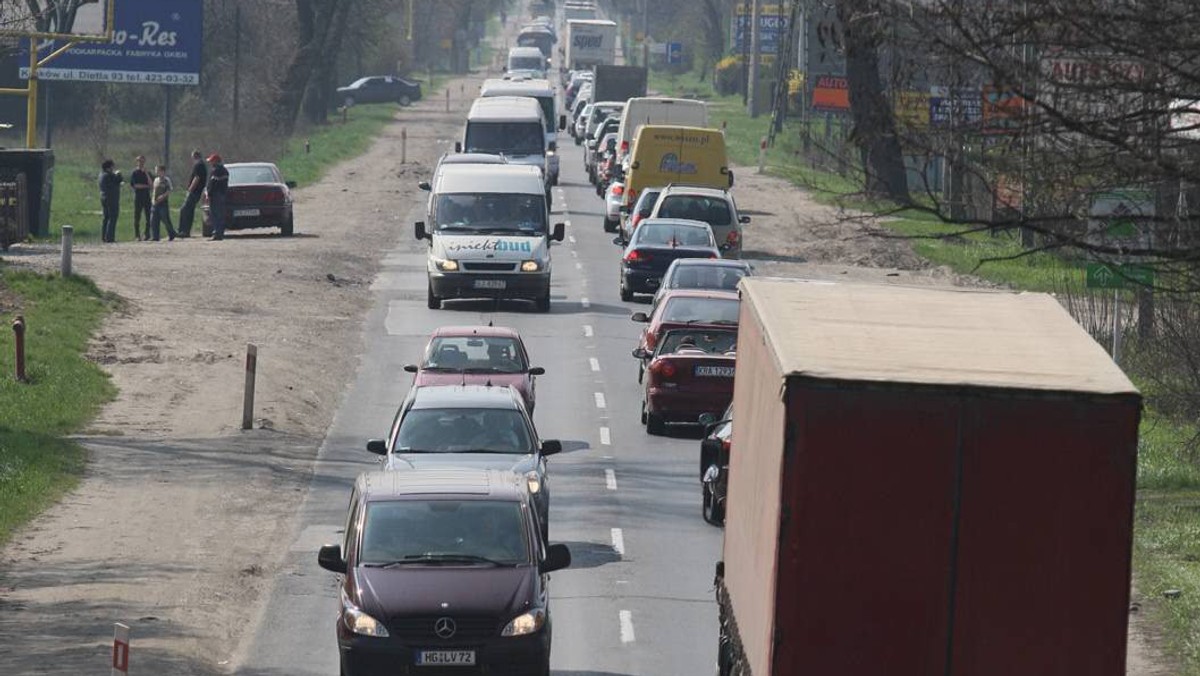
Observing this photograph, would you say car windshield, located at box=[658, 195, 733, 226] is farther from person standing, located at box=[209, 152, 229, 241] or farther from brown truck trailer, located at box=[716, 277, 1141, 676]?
brown truck trailer, located at box=[716, 277, 1141, 676]

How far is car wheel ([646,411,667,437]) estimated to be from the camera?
2547 cm

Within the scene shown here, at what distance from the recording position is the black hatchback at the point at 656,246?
36.7 metres

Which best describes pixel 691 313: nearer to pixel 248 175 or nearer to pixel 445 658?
pixel 445 658

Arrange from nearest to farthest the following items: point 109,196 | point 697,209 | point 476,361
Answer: point 476,361 < point 697,209 < point 109,196

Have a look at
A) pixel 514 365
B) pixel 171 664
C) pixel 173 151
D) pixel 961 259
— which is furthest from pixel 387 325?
pixel 173 151

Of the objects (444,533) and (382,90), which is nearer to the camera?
(444,533)

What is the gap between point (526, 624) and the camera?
13992mm

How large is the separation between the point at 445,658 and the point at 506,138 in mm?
38693

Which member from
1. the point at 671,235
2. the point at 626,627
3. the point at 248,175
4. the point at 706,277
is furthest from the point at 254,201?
the point at 626,627

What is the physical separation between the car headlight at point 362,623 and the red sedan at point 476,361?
991 centimetres

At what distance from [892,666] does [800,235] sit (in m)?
42.2

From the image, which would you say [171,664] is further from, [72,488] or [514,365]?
[514,365]

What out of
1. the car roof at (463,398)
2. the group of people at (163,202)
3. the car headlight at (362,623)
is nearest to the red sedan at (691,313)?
the car roof at (463,398)

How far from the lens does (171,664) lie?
50.1 feet
